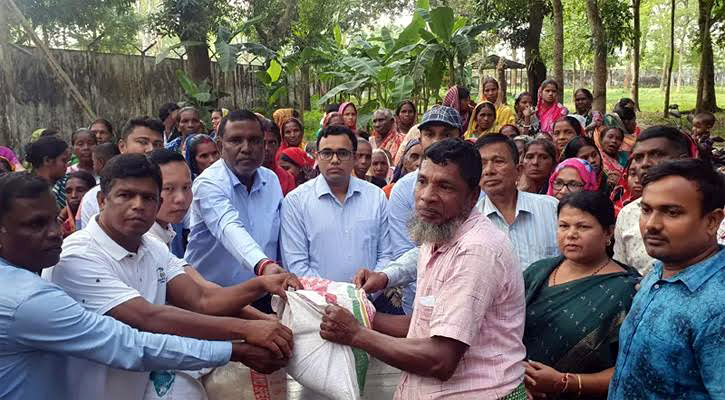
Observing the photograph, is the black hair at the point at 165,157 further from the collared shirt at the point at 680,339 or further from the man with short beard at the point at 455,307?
the collared shirt at the point at 680,339

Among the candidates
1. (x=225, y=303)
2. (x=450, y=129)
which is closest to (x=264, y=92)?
(x=450, y=129)

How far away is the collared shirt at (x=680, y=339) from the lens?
1891mm

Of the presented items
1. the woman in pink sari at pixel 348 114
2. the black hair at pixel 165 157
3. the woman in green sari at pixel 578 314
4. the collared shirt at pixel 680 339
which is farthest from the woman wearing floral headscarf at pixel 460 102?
the collared shirt at pixel 680 339

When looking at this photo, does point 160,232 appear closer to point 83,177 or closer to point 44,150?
point 83,177

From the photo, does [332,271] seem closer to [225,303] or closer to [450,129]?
[225,303]

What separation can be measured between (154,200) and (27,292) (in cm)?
71

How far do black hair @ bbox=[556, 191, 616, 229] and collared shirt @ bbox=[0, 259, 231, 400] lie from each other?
1758mm

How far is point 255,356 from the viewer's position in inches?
97.3

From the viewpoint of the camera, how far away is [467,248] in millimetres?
2184

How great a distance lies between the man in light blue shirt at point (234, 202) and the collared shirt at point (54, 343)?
148 centimetres

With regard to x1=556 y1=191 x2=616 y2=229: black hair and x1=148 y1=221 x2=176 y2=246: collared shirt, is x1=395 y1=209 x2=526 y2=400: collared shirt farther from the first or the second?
x1=148 y1=221 x2=176 y2=246: collared shirt

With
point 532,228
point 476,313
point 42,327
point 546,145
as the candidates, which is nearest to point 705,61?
point 546,145

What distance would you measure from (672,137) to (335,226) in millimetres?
2030

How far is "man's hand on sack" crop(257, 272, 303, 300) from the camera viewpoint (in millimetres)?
2760
